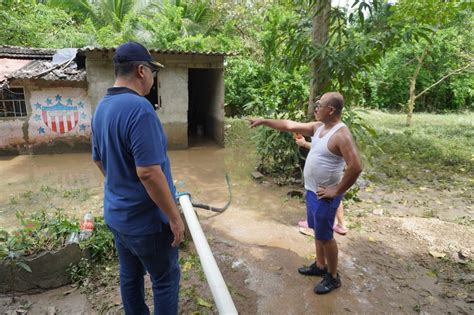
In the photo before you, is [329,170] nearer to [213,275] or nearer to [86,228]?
[213,275]

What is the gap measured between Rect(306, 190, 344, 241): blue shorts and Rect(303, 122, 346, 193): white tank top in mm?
114

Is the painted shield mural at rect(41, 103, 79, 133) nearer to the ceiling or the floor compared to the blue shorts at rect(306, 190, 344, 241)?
nearer to the floor

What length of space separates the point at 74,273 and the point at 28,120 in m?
7.36

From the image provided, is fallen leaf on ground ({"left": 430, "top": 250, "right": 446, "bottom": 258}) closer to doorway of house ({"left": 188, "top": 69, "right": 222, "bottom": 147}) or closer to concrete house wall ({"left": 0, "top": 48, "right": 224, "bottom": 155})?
concrete house wall ({"left": 0, "top": 48, "right": 224, "bottom": 155})

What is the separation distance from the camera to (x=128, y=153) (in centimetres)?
198

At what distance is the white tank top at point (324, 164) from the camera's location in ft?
9.52

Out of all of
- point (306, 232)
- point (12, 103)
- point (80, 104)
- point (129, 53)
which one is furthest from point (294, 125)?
point (12, 103)

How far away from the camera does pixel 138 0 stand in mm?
16844

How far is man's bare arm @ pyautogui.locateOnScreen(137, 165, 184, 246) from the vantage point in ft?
6.23

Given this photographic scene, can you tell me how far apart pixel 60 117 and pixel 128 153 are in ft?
28.5

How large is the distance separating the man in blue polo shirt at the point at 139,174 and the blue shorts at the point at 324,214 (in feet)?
4.51

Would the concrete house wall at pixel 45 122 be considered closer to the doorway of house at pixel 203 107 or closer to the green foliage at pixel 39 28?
the doorway of house at pixel 203 107

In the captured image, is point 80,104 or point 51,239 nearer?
point 51,239

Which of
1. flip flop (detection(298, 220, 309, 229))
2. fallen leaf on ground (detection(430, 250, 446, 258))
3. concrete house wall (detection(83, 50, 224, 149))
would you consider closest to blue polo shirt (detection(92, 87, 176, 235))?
flip flop (detection(298, 220, 309, 229))
